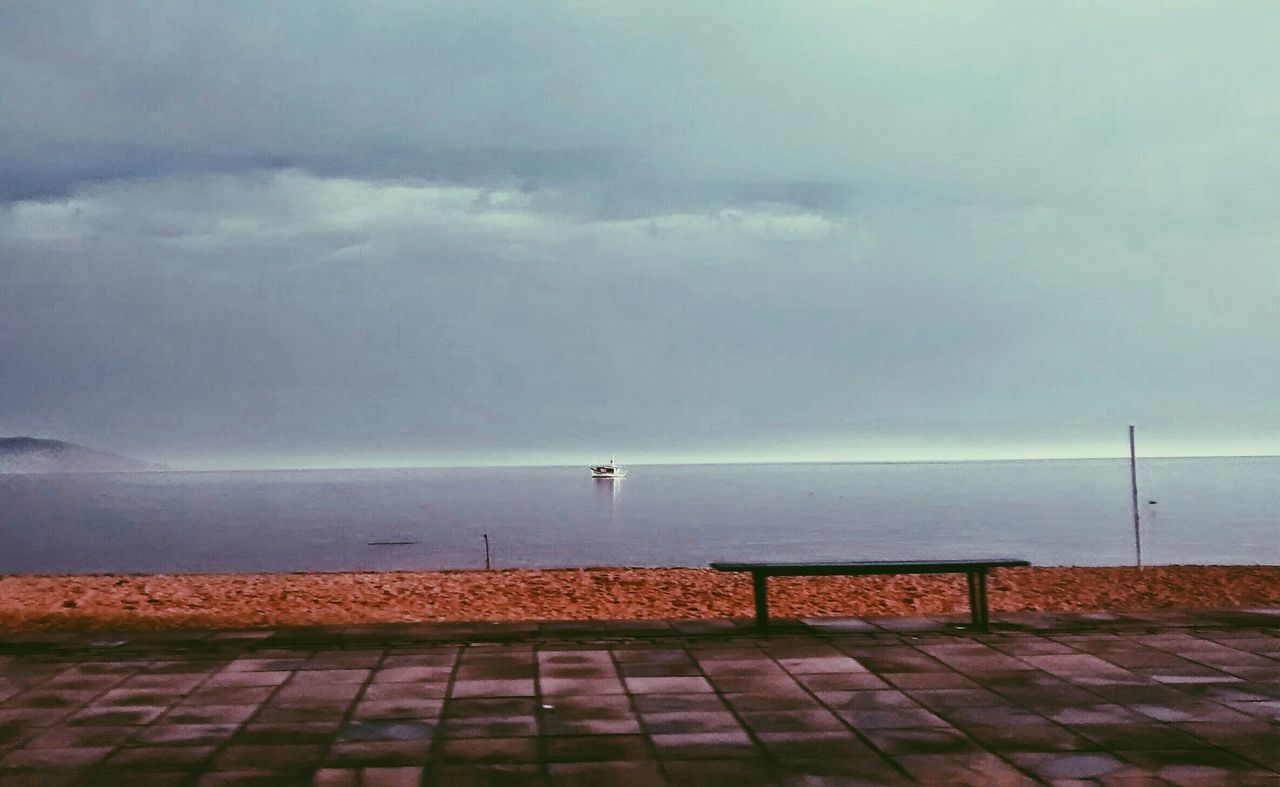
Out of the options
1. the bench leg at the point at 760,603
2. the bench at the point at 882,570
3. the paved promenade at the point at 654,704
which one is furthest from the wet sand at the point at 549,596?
the paved promenade at the point at 654,704

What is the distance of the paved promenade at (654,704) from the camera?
4.91 metres

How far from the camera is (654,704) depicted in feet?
20.2

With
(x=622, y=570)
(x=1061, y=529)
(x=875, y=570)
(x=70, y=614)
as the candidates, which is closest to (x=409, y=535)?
(x=1061, y=529)

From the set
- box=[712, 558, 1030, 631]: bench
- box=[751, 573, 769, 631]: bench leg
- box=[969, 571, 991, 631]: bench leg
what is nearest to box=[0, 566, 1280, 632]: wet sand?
box=[712, 558, 1030, 631]: bench

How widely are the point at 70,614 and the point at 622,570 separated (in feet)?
38.1

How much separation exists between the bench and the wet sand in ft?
14.4

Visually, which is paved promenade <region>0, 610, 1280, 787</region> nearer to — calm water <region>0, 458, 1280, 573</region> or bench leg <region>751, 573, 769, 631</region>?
bench leg <region>751, 573, 769, 631</region>

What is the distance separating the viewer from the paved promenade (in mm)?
4914

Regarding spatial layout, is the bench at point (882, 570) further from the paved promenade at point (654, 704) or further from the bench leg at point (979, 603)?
the paved promenade at point (654, 704)

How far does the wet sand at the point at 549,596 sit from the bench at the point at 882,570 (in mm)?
4375

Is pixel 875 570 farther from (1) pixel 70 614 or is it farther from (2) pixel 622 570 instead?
(2) pixel 622 570

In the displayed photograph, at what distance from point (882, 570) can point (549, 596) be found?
9.71 meters

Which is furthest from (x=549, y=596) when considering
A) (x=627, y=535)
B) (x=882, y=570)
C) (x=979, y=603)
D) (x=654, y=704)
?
(x=627, y=535)

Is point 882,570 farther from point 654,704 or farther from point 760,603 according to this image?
point 654,704
